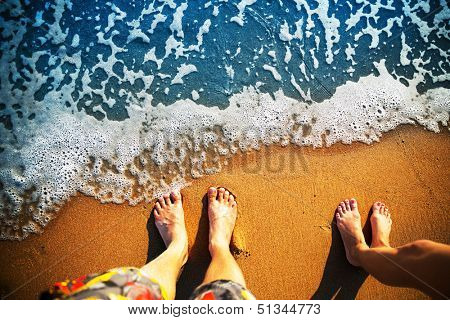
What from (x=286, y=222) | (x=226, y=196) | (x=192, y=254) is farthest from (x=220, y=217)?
(x=286, y=222)

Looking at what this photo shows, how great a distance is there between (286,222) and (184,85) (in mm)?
1336

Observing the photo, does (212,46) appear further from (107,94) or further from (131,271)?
(131,271)

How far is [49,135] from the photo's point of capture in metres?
2.54

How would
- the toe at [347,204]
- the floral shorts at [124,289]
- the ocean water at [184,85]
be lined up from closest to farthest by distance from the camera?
1. the floral shorts at [124,289]
2. the toe at [347,204]
3. the ocean water at [184,85]

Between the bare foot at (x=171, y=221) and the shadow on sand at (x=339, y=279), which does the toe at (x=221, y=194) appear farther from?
the shadow on sand at (x=339, y=279)

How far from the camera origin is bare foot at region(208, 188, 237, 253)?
2.25 metres

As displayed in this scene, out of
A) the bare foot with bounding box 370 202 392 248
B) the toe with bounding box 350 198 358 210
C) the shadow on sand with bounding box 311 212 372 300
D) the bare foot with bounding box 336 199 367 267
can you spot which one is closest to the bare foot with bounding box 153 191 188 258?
the shadow on sand with bounding box 311 212 372 300

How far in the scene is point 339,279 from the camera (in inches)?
88.5

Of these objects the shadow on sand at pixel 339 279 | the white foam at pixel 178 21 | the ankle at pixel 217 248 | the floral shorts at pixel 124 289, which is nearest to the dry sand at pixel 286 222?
the shadow on sand at pixel 339 279

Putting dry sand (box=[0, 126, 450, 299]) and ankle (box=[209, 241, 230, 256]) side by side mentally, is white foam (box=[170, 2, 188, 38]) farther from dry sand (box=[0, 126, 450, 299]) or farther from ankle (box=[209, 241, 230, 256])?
ankle (box=[209, 241, 230, 256])

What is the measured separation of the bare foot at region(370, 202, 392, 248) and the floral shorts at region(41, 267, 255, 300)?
1060 millimetres

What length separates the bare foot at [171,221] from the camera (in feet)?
7.39

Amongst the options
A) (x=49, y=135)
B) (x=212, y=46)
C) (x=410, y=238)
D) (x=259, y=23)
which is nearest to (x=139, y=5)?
(x=212, y=46)

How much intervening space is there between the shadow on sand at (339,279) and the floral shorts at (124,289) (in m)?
0.73
